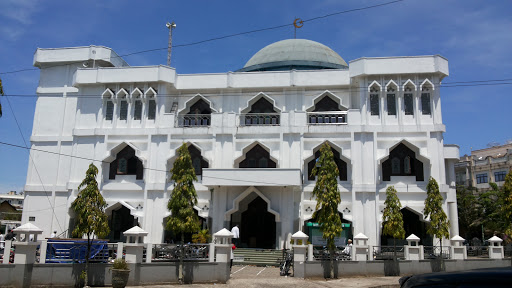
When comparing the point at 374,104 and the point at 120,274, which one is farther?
the point at 374,104

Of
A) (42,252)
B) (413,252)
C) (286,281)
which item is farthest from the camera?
(413,252)

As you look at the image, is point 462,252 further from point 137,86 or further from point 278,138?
point 137,86

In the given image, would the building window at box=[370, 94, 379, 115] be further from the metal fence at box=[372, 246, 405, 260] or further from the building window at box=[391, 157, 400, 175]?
the metal fence at box=[372, 246, 405, 260]

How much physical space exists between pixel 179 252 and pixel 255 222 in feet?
31.5

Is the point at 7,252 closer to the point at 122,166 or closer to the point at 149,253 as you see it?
the point at 149,253

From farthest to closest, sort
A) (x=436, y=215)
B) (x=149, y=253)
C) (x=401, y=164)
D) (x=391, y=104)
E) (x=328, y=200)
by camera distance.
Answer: (x=391, y=104), (x=401, y=164), (x=436, y=215), (x=328, y=200), (x=149, y=253)

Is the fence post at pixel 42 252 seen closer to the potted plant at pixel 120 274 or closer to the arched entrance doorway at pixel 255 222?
the potted plant at pixel 120 274

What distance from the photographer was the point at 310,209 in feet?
76.8

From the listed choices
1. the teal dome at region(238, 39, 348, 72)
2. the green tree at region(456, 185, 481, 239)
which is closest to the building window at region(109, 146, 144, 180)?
the teal dome at region(238, 39, 348, 72)

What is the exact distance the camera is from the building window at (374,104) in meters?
24.0

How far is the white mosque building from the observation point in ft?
75.7

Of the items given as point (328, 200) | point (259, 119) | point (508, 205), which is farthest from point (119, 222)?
point (508, 205)

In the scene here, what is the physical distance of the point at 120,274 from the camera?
12.9 meters

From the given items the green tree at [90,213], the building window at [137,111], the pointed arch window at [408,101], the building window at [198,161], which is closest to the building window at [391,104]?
the pointed arch window at [408,101]
